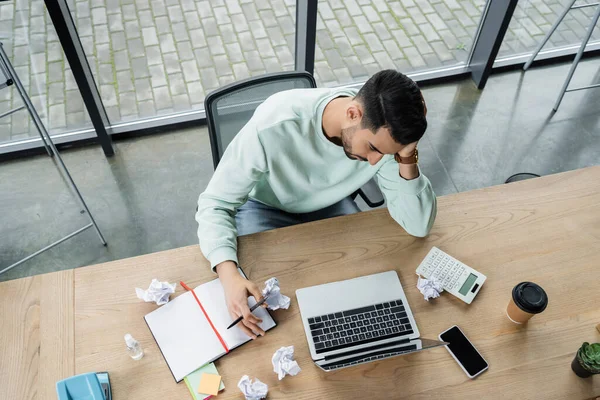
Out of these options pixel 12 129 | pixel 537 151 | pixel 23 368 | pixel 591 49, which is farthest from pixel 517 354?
pixel 591 49

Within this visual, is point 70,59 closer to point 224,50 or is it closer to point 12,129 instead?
point 12,129

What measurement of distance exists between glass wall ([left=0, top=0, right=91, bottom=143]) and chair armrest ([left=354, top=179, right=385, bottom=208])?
1.65m

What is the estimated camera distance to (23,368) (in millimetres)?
1239

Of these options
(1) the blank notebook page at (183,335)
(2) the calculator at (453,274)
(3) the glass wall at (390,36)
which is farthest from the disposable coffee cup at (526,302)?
(3) the glass wall at (390,36)

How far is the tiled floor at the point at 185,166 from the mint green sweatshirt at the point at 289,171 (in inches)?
40.9

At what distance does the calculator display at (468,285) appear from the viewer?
143cm

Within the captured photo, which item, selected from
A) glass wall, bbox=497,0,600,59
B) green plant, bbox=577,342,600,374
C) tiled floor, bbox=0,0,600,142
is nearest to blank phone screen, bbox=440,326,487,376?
green plant, bbox=577,342,600,374

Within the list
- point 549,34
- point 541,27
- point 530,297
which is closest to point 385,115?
point 530,297

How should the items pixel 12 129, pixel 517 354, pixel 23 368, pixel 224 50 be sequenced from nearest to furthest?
1. pixel 23 368
2. pixel 517 354
3. pixel 12 129
4. pixel 224 50

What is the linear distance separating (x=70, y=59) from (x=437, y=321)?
6.45 feet

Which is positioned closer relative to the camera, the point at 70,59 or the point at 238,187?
the point at 238,187

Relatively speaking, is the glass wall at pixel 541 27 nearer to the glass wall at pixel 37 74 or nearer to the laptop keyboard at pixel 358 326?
the laptop keyboard at pixel 358 326

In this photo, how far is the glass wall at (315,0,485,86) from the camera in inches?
117

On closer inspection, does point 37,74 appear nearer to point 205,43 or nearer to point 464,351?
point 205,43
